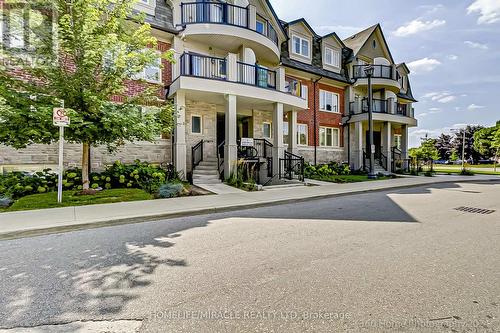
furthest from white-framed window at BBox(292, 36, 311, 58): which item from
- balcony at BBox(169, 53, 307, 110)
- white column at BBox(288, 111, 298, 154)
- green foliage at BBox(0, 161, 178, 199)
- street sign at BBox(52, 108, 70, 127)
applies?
street sign at BBox(52, 108, 70, 127)

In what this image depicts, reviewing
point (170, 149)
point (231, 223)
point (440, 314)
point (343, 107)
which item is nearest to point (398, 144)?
point (343, 107)

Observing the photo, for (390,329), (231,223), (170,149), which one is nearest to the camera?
(390,329)

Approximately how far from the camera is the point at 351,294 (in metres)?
2.92

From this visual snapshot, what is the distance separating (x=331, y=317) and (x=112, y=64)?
31.7ft

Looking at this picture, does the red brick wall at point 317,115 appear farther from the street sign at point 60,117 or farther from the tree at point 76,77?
the street sign at point 60,117

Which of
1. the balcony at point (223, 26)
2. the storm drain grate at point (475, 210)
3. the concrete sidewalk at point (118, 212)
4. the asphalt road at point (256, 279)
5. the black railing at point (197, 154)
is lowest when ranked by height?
the asphalt road at point (256, 279)

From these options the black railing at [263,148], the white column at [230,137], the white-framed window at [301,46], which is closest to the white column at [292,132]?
the black railing at [263,148]

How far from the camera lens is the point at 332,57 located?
70.8 ft

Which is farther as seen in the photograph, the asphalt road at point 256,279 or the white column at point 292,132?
the white column at point 292,132

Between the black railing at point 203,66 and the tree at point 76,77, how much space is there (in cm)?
326

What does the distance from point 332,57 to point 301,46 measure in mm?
3703

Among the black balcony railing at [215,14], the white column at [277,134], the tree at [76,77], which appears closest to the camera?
the tree at [76,77]

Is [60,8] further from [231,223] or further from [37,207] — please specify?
[231,223]

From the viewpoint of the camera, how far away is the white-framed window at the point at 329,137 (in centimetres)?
2098
